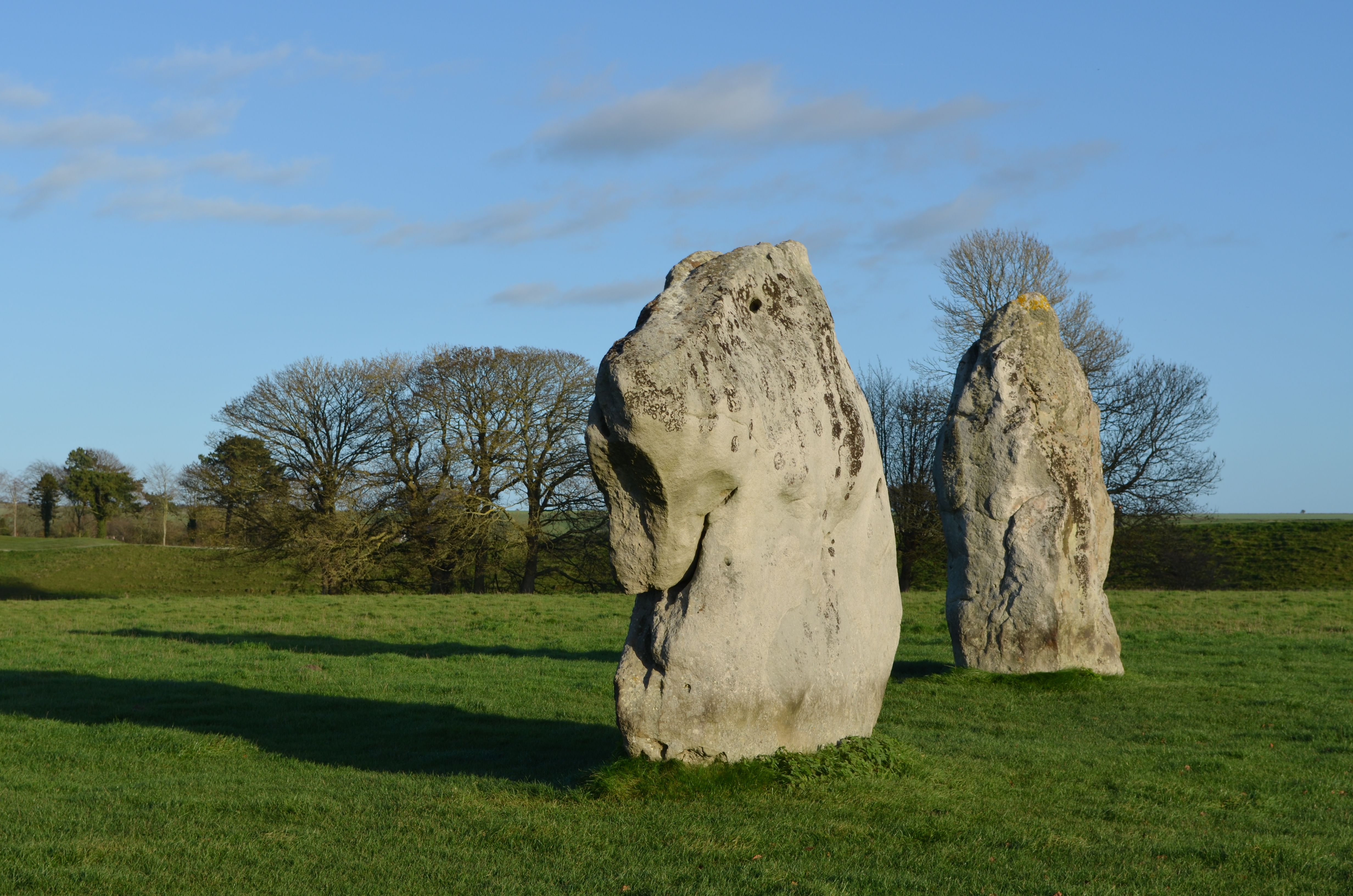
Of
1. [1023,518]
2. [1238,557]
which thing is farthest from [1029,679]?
[1238,557]

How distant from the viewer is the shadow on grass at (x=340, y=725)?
362 inches

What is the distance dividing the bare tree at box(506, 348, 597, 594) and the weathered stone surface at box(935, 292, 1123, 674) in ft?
74.9

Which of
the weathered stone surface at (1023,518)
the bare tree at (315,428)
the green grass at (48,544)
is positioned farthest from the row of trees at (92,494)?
the weathered stone surface at (1023,518)

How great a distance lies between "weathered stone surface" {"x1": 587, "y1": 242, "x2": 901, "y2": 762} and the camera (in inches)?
280

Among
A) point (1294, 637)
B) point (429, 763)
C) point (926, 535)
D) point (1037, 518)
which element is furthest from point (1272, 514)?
point (429, 763)

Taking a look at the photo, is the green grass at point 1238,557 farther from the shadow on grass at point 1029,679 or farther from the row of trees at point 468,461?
the shadow on grass at point 1029,679

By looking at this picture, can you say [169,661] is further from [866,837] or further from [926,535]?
[926,535]

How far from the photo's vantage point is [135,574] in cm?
4288

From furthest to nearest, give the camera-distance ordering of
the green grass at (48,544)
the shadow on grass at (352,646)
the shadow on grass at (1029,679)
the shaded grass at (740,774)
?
1. the green grass at (48,544)
2. the shadow on grass at (352,646)
3. the shadow on grass at (1029,679)
4. the shaded grass at (740,774)

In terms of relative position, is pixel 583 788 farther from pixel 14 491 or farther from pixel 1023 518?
pixel 14 491

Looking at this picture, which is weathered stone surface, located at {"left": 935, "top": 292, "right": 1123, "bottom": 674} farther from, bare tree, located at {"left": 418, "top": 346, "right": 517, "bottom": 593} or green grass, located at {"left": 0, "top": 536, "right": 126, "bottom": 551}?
green grass, located at {"left": 0, "top": 536, "right": 126, "bottom": 551}

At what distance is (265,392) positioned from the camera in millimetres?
36719

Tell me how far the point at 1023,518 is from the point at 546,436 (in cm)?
2458

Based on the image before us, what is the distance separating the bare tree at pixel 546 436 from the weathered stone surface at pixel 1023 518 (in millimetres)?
22819
